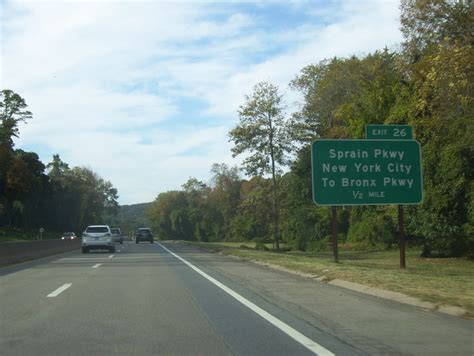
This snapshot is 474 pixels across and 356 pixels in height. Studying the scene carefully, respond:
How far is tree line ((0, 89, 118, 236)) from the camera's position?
231 feet

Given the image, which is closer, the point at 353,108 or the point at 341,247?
the point at 353,108

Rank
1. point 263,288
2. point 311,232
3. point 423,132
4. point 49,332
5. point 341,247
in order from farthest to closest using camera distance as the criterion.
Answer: point 311,232
point 341,247
point 423,132
point 263,288
point 49,332

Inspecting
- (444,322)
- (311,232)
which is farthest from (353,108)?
(444,322)

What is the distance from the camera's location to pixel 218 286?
48.6ft

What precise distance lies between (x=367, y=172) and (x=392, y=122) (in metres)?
11.4

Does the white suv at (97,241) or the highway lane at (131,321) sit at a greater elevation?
the white suv at (97,241)

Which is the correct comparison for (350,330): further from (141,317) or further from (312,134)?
(312,134)

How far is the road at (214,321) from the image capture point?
25.1 feet

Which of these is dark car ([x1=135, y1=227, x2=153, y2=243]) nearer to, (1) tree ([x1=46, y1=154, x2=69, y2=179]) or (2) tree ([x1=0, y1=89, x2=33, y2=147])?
(2) tree ([x1=0, y1=89, x2=33, y2=147])

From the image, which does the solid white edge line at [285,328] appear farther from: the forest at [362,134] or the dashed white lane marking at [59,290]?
the forest at [362,134]

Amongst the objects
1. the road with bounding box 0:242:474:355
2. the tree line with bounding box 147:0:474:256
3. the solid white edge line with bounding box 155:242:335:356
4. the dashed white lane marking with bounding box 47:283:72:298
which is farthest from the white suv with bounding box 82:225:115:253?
the solid white edge line with bounding box 155:242:335:356

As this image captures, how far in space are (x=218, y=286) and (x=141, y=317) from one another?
4966mm

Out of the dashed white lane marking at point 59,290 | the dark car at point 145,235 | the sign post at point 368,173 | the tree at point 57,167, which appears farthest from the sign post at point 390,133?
the tree at point 57,167

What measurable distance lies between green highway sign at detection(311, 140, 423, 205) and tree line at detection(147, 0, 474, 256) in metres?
2.83
